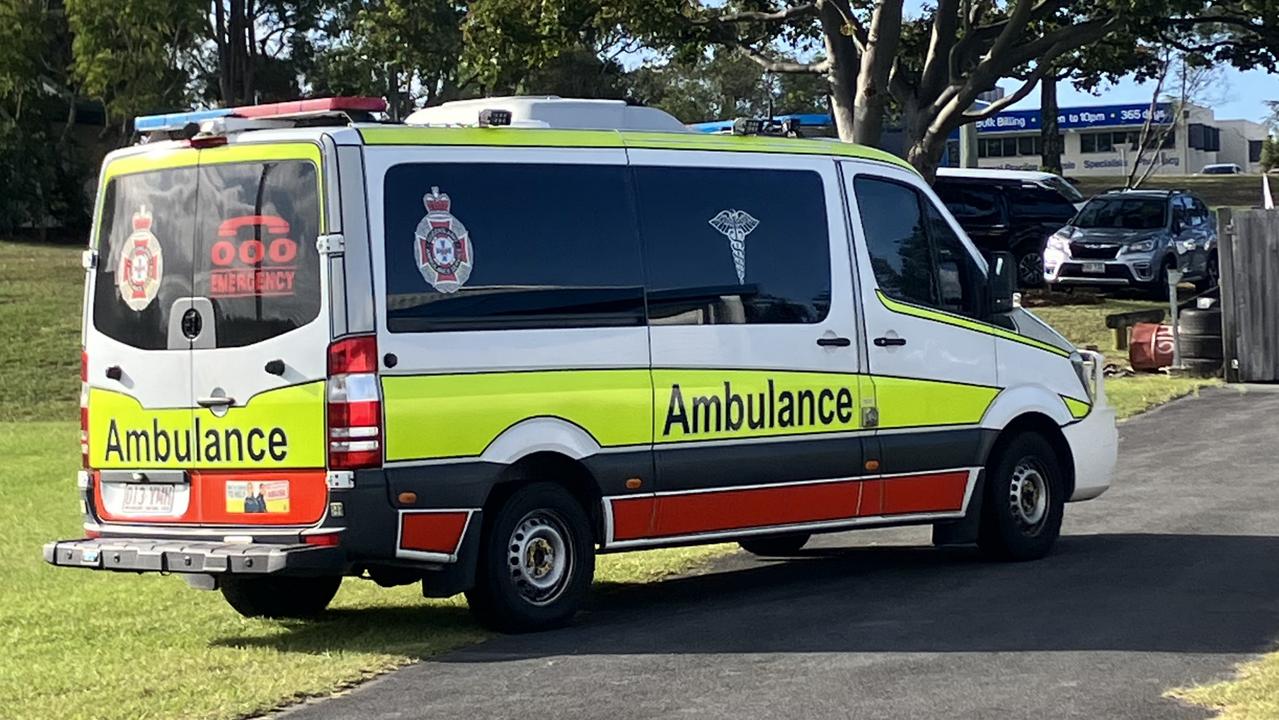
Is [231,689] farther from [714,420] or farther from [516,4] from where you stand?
[516,4]

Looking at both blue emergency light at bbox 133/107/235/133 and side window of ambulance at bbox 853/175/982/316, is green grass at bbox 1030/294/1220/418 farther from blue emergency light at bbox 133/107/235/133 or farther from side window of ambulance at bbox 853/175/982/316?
blue emergency light at bbox 133/107/235/133

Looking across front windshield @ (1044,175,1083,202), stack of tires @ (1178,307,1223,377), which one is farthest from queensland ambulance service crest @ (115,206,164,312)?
front windshield @ (1044,175,1083,202)

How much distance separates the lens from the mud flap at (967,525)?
11.9 meters

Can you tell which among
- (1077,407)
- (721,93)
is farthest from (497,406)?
(721,93)

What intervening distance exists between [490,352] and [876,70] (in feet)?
64.3

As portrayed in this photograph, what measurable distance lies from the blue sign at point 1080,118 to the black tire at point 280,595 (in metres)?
107

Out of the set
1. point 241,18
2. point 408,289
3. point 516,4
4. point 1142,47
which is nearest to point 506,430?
point 408,289

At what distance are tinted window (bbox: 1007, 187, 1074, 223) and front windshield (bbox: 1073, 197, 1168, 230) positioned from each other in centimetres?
194

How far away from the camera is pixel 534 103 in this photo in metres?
10.6

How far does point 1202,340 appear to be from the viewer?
24.3 meters

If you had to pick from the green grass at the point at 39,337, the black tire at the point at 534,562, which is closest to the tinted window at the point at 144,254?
the black tire at the point at 534,562

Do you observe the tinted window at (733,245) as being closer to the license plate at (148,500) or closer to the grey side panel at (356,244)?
the grey side panel at (356,244)

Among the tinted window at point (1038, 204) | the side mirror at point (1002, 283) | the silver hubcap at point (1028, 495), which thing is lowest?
the silver hubcap at point (1028, 495)

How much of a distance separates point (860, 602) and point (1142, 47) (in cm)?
2572
